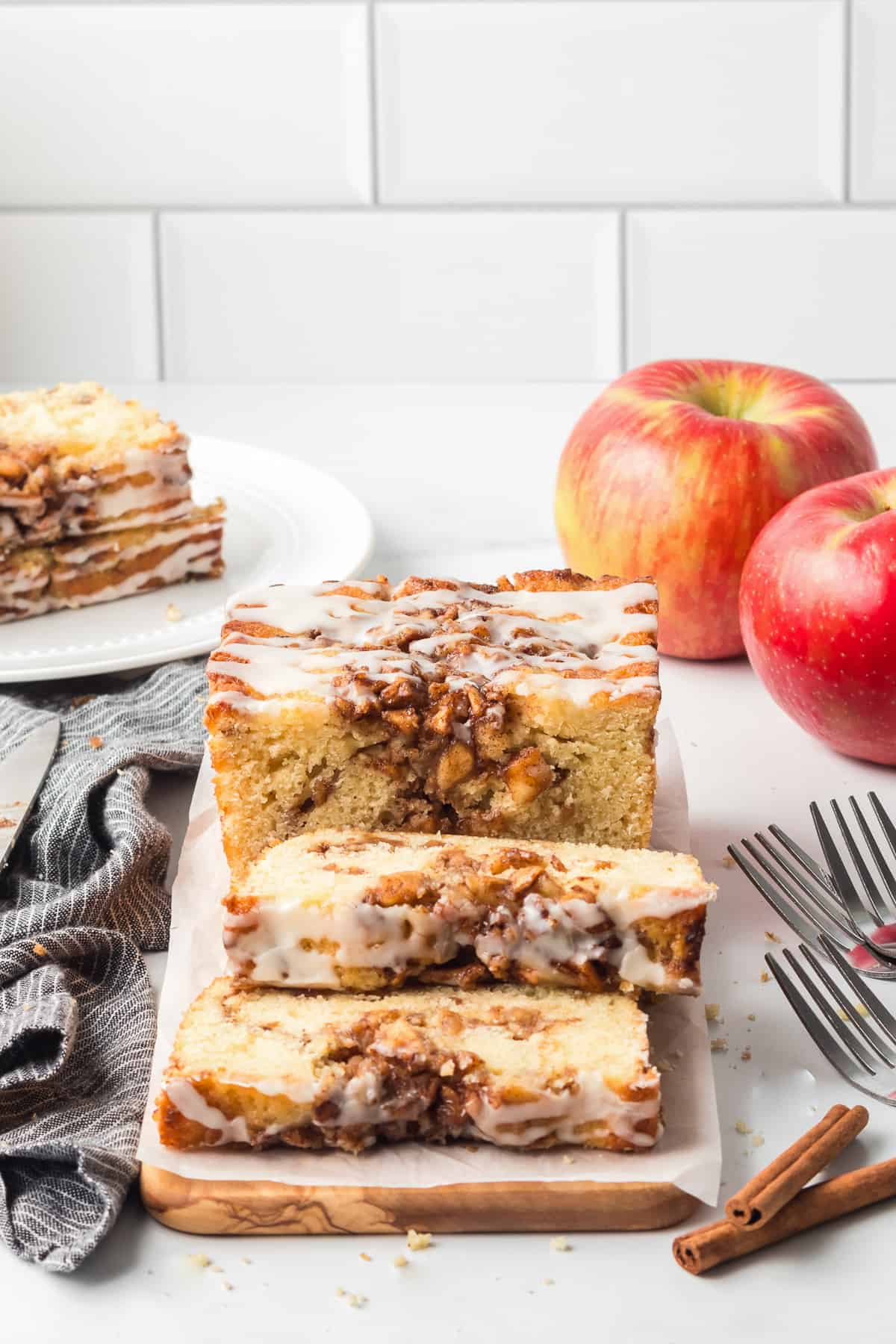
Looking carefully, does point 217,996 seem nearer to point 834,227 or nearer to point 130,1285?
Result: point 130,1285

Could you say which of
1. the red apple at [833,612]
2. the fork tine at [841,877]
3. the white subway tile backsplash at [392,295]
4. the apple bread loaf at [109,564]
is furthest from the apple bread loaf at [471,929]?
the white subway tile backsplash at [392,295]

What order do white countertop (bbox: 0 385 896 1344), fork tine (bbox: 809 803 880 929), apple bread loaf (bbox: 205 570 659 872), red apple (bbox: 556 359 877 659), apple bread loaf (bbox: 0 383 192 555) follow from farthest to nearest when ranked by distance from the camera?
apple bread loaf (bbox: 0 383 192 555), red apple (bbox: 556 359 877 659), fork tine (bbox: 809 803 880 929), apple bread loaf (bbox: 205 570 659 872), white countertop (bbox: 0 385 896 1344)

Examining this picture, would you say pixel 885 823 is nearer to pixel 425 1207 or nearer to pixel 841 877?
pixel 841 877

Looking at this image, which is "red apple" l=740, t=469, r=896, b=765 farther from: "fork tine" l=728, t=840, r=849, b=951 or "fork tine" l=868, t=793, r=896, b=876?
"fork tine" l=728, t=840, r=849, b=951

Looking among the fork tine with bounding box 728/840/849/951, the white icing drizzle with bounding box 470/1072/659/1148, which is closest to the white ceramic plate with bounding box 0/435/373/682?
the fork tine with bounding box 728/840/849/951

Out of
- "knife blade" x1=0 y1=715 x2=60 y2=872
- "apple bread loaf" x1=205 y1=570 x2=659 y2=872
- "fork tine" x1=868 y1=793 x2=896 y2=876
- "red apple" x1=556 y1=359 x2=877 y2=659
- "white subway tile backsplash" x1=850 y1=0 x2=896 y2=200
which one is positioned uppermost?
"white subway tile backsplash" x1=850 y1=0 x2=896 y2=200

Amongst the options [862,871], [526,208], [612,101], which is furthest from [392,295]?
[862,871]
